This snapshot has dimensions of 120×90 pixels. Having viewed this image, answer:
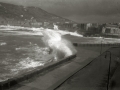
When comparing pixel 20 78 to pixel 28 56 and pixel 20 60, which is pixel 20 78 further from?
pixel 28 56

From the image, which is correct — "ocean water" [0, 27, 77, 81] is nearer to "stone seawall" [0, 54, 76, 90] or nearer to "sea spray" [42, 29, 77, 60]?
"sea spray" [42, 29, 77, 60]

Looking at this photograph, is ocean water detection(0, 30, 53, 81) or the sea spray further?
the sea spray

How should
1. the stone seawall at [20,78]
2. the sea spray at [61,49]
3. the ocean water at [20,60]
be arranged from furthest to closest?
the sea spray at [61,49], the ocean water at [20,60], the stone seawall at [20,78]

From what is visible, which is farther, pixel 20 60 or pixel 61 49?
pixel 61 49

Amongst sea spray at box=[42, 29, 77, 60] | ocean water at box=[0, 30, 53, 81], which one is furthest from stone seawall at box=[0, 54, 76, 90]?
sea spray at box=[42, 29, 77, 60]

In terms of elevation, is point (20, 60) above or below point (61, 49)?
below

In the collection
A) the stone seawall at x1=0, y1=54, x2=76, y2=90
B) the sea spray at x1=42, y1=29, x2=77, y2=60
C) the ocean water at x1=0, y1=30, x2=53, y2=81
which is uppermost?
the stone seawall at x1=0, y1=54, x2=76, y2=90

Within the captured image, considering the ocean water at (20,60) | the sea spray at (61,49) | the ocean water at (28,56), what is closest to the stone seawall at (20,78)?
the ocean water at (28,56)

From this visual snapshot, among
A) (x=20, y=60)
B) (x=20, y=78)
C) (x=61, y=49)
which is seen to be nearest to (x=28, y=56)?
(x=20, y=60)

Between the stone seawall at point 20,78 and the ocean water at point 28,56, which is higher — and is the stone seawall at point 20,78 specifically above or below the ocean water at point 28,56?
above

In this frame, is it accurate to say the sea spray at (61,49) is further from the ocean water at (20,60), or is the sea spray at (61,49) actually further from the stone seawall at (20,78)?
the stone seawall at (20,78)

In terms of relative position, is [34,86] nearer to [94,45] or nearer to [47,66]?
[47,66]

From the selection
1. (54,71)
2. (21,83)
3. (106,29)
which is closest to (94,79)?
(54,71)
